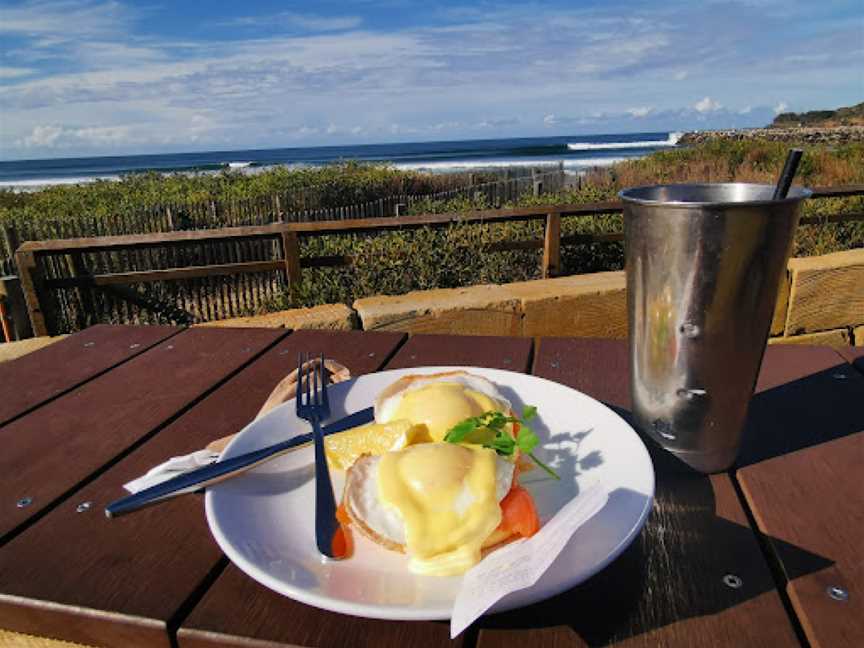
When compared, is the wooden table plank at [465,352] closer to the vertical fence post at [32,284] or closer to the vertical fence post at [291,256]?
the vertical fence post at [291,256]

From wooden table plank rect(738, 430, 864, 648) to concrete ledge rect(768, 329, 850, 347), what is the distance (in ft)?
9.22

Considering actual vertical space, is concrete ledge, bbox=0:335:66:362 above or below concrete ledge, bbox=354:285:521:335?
below

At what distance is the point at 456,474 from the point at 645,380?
41 cm

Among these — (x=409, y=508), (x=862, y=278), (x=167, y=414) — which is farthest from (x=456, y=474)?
(x=862, y=278)

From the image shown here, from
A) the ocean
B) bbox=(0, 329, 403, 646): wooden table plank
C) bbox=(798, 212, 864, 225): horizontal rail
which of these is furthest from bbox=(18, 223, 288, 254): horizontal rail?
the ocean

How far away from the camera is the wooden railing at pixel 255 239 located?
3537mm

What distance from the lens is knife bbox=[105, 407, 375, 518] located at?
29.5 inches

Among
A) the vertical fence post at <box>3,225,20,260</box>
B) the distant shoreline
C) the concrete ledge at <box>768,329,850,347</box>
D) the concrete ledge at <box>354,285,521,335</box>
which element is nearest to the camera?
the concrete ledge at <box>354,285,521,335</box>

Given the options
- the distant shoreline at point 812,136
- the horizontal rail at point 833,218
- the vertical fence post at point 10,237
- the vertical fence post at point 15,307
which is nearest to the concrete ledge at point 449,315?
the horizontal rail at point 833,218

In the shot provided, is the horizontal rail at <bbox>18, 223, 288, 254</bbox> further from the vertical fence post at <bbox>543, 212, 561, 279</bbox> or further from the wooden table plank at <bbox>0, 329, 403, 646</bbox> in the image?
the wooden table plank at <bbox>0, 329, 403, 646</bbox>

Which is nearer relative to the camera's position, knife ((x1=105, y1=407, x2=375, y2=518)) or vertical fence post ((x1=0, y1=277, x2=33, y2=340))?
knife ((x1=105, y1=407, x2=375, y2=518))

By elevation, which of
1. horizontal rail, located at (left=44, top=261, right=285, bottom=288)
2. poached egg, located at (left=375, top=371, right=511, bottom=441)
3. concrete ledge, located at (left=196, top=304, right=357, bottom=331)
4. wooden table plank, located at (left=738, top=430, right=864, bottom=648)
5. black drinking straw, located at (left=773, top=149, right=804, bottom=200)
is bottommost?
concrete ledge, located at (left=196, top=304, right=357, bottom=331)

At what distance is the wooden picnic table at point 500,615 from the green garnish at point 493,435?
17 cm

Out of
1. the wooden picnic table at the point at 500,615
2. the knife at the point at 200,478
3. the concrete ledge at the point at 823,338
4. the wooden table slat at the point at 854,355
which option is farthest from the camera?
the concrete ledge at the point at 823,338
